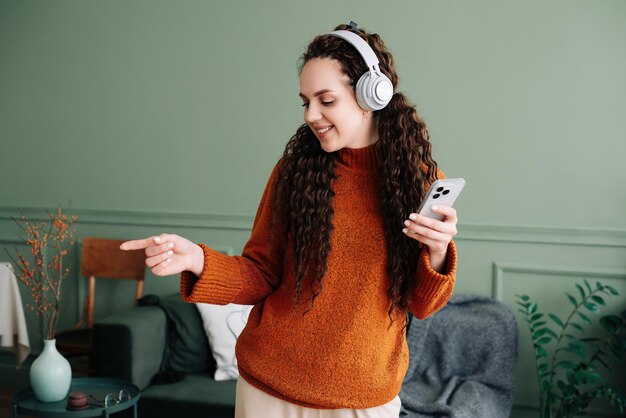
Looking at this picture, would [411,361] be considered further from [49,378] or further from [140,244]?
[140,244]

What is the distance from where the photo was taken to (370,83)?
115cm

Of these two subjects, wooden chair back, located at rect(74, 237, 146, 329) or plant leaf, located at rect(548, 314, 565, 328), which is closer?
plant leaf, located at rect(548, 314, 565, 328)

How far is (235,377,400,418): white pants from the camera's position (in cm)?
117

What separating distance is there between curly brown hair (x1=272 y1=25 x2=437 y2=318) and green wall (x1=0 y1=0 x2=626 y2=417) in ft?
5.93

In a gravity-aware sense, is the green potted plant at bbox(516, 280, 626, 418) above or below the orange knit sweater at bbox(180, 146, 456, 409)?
below

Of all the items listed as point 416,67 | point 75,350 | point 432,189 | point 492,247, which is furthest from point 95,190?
point 432,189

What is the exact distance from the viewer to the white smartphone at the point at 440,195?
1.06m

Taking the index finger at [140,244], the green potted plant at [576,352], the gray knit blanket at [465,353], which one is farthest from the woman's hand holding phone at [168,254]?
the green potted plant at [576,352]

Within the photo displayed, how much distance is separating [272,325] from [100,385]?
1530 millimetres

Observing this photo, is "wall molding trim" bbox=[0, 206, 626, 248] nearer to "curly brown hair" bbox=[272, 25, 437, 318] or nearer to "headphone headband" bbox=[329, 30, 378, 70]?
"curly brown hair" bbox=[272, 25, 437, 318]

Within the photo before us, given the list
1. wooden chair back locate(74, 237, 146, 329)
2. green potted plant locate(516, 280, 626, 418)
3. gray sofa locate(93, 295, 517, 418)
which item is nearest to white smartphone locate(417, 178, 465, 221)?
gray sofa locate(93, 295, 517, 418)

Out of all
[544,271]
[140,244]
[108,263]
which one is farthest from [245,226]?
[140,244]

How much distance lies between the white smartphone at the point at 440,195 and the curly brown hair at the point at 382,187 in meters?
0.10

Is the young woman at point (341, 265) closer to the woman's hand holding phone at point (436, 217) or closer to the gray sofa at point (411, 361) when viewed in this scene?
the woman's hand holding phone at point (436, 217)
